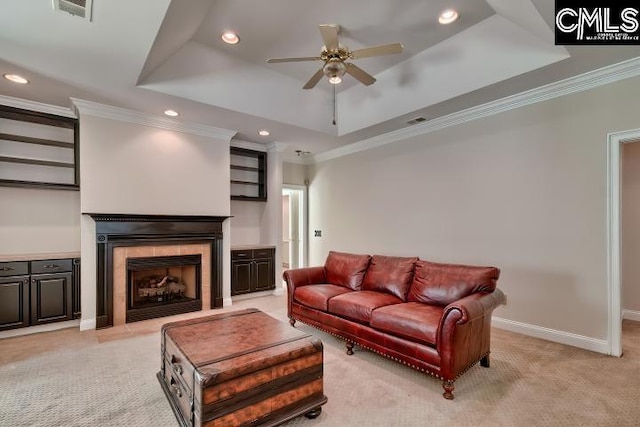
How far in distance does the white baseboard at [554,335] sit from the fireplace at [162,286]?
13.5 feet

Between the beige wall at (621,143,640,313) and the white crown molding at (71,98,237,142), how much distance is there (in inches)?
218

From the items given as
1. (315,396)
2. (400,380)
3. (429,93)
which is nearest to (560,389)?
(400,380)

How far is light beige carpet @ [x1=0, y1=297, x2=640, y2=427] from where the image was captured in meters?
2.06

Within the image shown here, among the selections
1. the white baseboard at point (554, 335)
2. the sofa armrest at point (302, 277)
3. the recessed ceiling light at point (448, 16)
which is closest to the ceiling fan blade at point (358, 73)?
the recessed ceiling light at point (448, 16)

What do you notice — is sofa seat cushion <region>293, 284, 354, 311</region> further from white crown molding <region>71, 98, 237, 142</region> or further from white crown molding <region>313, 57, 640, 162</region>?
white crown molding <region>71, 98, 237, 142</region>

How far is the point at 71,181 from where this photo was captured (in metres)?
4.18

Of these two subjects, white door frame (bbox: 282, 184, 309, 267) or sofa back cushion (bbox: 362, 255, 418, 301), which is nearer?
sofa back cushion (bbox: 362, 255, 418, 301)

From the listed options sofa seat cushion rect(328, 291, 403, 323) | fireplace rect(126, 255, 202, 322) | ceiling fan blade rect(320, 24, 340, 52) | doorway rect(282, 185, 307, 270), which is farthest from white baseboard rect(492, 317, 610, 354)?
fireplace rect(126, 255, 202, 322)

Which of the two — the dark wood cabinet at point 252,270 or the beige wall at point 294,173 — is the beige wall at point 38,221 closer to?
the dark wood cabinet at point 252,270

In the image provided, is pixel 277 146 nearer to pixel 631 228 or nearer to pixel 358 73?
pixel 358 73

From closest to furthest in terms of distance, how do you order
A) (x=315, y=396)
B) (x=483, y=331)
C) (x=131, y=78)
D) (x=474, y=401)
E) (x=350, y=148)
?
(x=315, y=396) < (x=474, y=401) < (x=483, y=331) < (x=131, y=78) < (x=350, y=148)

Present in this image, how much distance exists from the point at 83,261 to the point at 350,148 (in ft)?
14.4

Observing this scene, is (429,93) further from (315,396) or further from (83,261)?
(83,261)

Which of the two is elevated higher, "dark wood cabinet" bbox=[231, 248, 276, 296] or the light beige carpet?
"dark wood cabinet" bbox=[231, 248, 276, 296]
